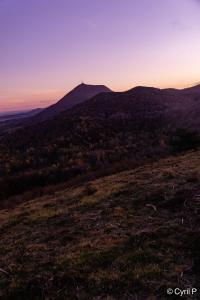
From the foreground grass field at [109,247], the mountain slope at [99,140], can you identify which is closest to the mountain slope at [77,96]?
the mountain slope at [99,140]

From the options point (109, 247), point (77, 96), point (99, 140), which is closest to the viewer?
point (109, 247)

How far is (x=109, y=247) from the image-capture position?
923 cm

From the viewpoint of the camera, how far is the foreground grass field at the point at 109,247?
7.24 metres

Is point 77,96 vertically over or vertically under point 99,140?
over

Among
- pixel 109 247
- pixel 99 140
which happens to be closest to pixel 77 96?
pixel 99 140

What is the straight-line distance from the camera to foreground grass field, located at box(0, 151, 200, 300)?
724 cm

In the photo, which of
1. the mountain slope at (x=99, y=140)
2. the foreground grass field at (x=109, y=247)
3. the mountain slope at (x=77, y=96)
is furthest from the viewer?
the mountain slope at (x=77, y=96)

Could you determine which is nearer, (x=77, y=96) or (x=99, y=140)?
(x=99, y=140)

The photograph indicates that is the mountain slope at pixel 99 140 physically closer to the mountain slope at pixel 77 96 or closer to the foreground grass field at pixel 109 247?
the foreground grass field at pixel 109 247

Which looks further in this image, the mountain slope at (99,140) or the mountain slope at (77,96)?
the mountain slope at (77,96)

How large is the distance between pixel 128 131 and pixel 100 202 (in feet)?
131

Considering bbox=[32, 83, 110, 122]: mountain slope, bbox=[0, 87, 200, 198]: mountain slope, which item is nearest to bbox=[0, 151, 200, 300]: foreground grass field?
bbox=[0, 87, 200, 198]: mountain slope

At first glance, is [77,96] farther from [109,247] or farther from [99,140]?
[109,247]

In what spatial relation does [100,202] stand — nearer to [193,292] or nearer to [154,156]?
[193,292]
